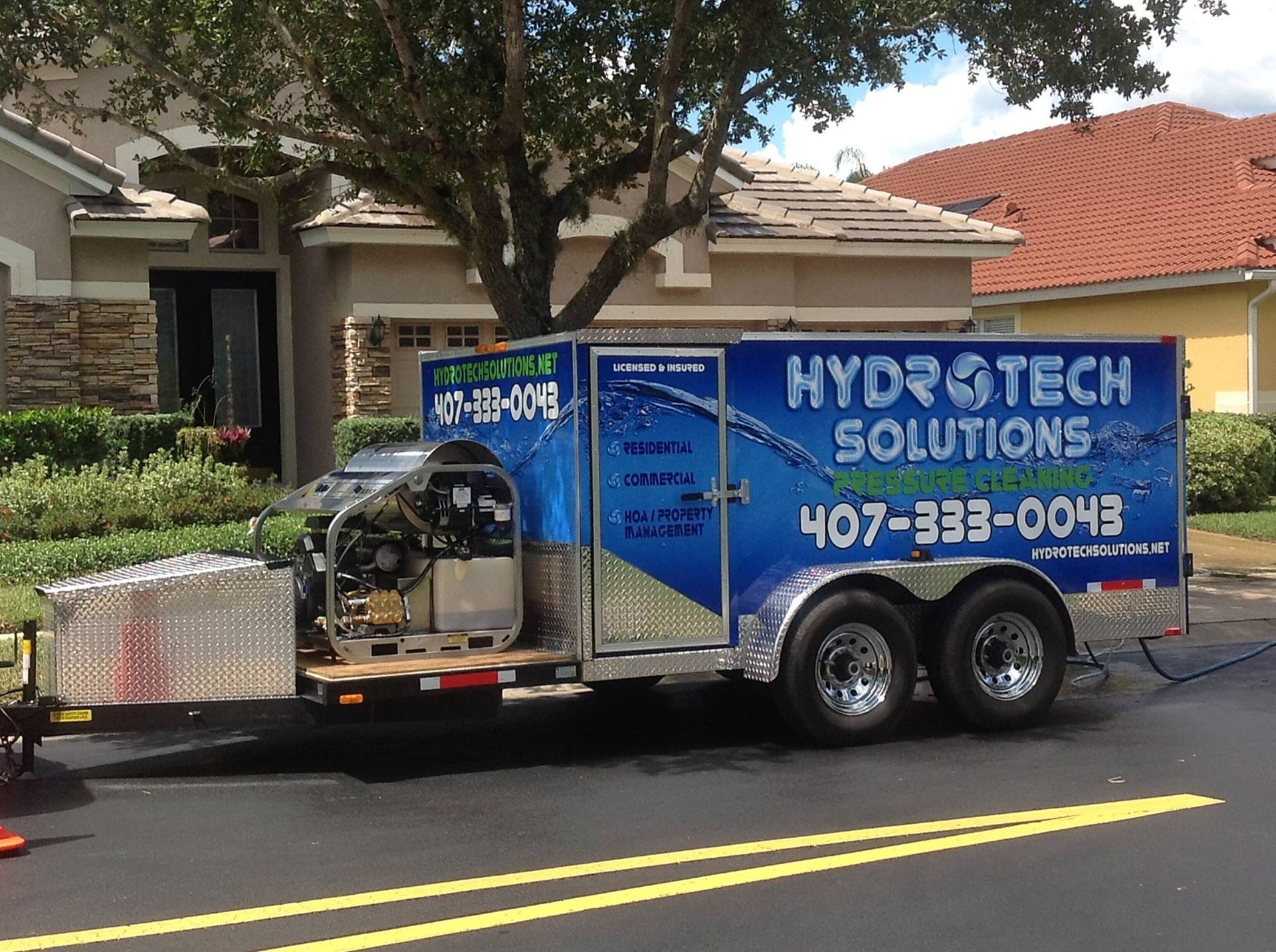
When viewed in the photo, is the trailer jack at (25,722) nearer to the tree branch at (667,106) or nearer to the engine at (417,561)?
the engine at (417,561)

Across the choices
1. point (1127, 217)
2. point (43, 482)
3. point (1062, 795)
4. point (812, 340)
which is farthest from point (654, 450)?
point (1127, 217)

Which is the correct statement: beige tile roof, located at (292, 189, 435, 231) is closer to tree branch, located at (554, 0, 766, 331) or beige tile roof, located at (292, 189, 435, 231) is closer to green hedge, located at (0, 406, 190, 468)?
green hedge, located at (0, 406, 190, 468)

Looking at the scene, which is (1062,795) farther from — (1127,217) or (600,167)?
(1127,217)

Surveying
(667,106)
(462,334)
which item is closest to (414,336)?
(462,334)

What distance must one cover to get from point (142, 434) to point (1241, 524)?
43.2 ft

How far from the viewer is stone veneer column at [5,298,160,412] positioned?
16.6 metres

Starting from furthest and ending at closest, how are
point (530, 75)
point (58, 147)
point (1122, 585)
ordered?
point (58, 147), point (530, 75), point (1122, 585)

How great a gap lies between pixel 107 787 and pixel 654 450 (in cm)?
340

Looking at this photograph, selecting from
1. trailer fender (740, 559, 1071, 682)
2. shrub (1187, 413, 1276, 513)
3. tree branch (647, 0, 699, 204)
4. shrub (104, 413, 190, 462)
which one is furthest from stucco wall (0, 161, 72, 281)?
shrub (1187, 413, 1276, 513)

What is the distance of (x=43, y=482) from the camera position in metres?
14.7

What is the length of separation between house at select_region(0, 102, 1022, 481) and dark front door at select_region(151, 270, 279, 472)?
0.02 meters

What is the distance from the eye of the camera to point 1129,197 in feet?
93.7

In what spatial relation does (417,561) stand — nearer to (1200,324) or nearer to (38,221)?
(38,221)

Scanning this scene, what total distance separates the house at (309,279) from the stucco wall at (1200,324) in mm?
5003
